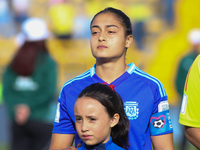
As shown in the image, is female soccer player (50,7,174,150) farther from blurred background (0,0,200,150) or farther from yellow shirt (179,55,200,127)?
blurred background (0,0,200,150)

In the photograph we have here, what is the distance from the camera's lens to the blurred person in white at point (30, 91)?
4715 mm

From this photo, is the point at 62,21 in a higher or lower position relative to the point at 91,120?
higher

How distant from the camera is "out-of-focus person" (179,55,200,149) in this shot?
8.21 feet

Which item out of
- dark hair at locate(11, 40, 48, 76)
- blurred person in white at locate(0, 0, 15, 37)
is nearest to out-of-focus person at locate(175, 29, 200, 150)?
dark hair at locate(11, 40, 48, 76)

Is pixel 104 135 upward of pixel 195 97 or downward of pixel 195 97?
downward

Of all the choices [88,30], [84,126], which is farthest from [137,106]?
[88,30]

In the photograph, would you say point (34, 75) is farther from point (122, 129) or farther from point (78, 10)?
point (78, 10)

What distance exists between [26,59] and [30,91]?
1.40 ft

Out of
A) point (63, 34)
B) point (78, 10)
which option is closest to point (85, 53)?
point (63, 34)

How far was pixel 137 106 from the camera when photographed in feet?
8.59

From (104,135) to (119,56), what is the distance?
24.8 inches

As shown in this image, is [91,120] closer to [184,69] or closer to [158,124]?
[158,124]

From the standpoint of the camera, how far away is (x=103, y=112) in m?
2.41

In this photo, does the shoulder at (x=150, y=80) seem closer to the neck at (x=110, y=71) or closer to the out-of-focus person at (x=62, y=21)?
the neck at (x=110, y=71)
